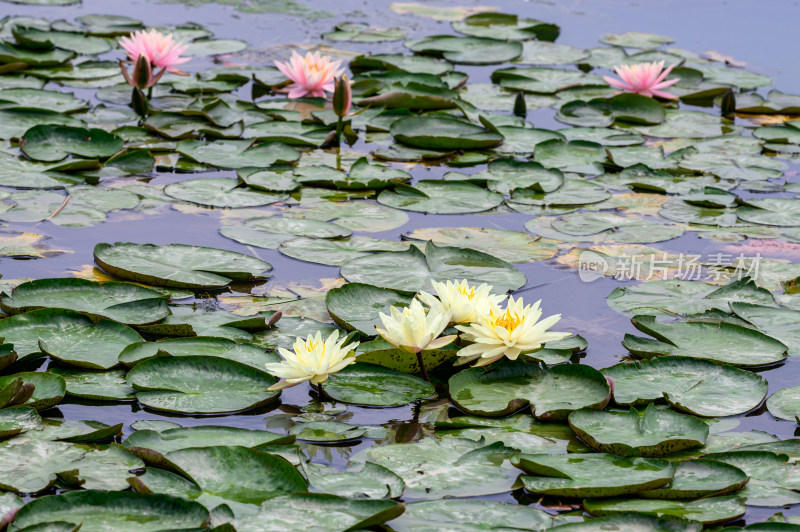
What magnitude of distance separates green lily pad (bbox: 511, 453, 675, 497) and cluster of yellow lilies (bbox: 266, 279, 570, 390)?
410mm

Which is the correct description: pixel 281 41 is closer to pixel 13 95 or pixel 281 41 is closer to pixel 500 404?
pixel 13 95

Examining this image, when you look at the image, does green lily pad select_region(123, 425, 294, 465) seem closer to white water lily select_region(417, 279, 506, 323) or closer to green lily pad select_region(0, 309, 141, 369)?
green lily pad select_region(0, 309, 141, 369)

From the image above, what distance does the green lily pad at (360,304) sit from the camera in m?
3.04

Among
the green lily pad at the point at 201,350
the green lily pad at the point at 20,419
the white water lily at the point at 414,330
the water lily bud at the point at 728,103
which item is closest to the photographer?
the green lily pad at the point at 20,419

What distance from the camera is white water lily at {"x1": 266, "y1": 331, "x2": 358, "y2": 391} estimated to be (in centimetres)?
253

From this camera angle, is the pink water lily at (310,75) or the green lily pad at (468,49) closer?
the pink water lily at (310,75)

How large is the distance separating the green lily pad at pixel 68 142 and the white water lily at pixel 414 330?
258 centimetres

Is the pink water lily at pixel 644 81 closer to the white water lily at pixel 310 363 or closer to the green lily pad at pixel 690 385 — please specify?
the green lily pad at pixel 690 385

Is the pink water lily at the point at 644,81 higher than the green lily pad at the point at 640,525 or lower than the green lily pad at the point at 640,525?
higher

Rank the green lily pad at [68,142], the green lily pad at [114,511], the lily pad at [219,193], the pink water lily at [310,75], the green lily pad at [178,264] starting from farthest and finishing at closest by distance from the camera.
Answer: the pink water lily at [310,75] → the green lily pad at [68,142] → the lily pad at [219,193] → the green lily pad at [178,264] → the green lily pad at [114,511]

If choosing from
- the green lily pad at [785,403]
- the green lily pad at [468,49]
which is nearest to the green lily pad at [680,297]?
the green lily pad at [785,403]

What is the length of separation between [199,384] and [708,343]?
1659mm

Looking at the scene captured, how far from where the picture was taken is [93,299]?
3137 millimetres

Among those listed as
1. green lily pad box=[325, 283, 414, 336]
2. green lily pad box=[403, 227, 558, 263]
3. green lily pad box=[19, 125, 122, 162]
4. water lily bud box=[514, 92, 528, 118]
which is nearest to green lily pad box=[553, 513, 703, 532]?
green lily pad box=[325, 283, 414, 336]
